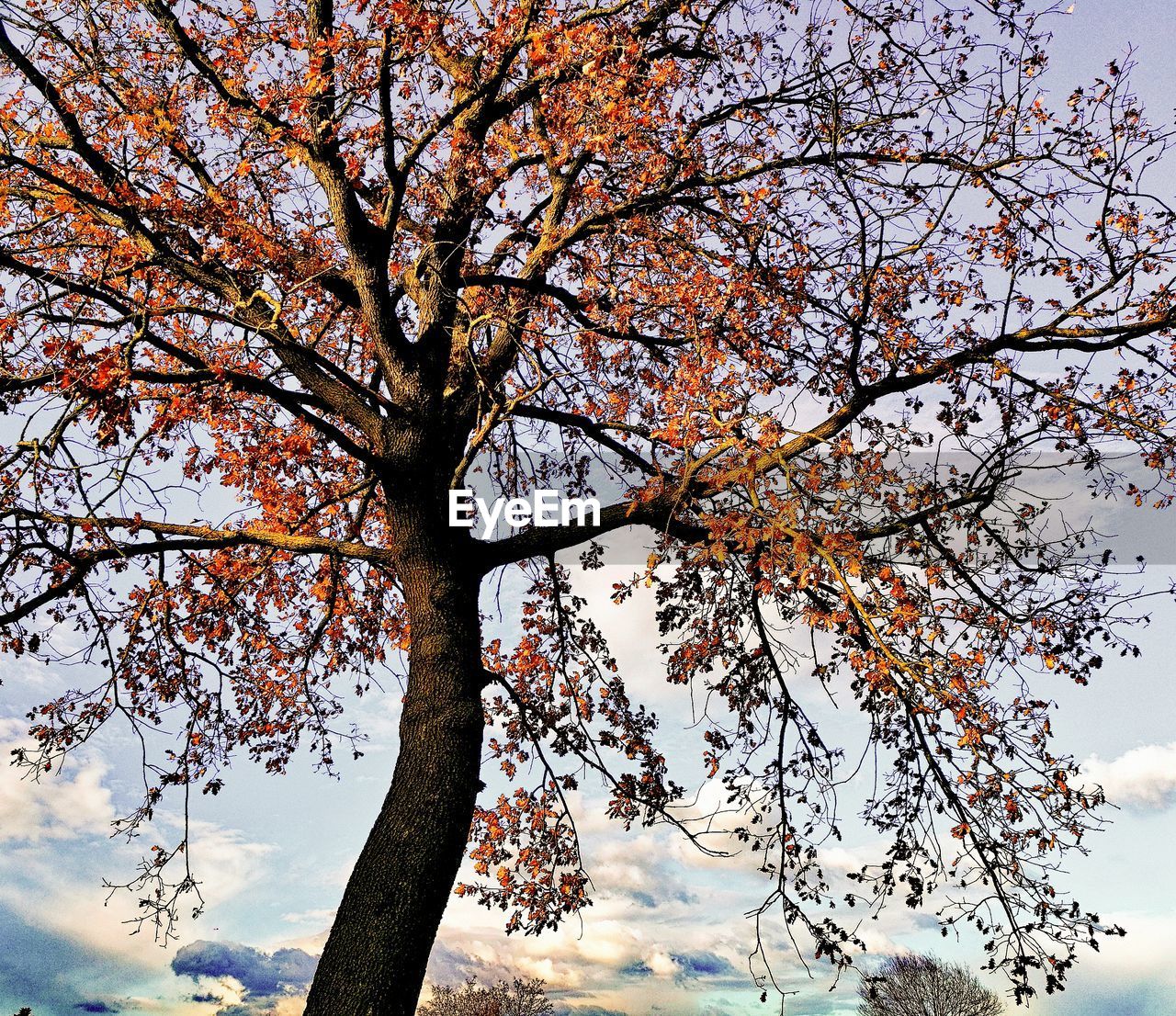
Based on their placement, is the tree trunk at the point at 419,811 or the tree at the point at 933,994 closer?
the tree trunk at the point at 419,811

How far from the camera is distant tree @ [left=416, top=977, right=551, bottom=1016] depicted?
54.8 ft

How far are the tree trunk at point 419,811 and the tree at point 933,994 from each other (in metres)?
14.5

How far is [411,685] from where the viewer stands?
21.3 ft

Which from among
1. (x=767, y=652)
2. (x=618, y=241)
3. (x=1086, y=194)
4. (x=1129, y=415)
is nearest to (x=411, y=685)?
(x=767, y=652)

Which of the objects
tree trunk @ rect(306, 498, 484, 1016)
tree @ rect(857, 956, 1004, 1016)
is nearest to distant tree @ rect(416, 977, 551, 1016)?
tree @ rect(857, 956, 1004, 1016)

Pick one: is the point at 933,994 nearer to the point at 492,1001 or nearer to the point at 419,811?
the point at 492,1001

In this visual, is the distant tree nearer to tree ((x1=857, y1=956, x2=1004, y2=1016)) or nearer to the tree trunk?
tree ((x1=857, y1=956, x2=1004, y2=1016))

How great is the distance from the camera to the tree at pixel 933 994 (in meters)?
17.3

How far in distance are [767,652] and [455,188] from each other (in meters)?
5.21

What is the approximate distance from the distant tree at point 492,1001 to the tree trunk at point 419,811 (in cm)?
1278

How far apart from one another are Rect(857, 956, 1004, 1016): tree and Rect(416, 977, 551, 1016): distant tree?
6.18 metres

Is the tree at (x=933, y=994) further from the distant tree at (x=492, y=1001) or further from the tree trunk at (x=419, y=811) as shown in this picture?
the tree trunk at (x=419, y=811)

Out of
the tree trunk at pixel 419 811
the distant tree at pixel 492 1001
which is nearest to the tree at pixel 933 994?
the distant tree at pixel 492 1001

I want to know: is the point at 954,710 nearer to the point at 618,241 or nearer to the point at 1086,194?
the point at 1086,194
